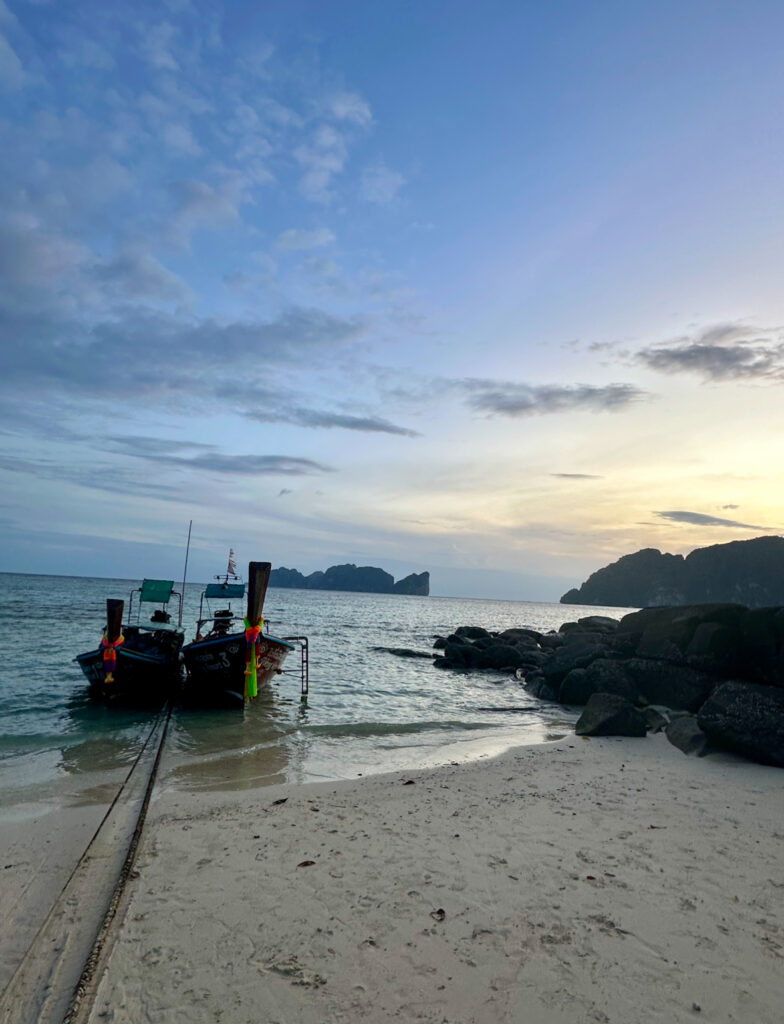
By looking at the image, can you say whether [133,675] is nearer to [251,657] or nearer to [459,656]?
[251,657]

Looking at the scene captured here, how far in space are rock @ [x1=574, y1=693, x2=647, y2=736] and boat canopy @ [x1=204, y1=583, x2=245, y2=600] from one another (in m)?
13.0

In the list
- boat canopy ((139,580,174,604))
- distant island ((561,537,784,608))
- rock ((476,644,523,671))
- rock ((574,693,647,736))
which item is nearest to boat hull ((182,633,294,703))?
boat canopy ((139,580,174,604))

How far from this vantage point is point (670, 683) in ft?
57.0

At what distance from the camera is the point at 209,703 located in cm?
1909

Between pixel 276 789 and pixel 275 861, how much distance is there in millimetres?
3728

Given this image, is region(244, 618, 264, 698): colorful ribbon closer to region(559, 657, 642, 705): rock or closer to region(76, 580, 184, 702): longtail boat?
region(76, 580, 184, 702): longtail boat

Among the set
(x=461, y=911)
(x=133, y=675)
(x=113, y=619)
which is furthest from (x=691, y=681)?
(x=113, y=619)

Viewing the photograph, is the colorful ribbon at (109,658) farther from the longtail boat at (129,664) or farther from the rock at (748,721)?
the rock at (748,721)

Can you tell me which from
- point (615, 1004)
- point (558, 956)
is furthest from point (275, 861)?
point (615, 1004)

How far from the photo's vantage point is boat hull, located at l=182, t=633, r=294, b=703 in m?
18.4

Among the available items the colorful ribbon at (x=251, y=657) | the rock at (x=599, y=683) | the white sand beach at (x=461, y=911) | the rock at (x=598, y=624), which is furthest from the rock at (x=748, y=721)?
the rock at (x=598, y=624)

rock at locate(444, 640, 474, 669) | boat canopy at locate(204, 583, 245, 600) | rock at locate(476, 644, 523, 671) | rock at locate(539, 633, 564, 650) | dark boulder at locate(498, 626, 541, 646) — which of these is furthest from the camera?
dark boulder at locate(498, 626, 541, 646)

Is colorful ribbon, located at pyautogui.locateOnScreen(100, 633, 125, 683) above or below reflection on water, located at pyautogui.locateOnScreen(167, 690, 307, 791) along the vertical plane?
above

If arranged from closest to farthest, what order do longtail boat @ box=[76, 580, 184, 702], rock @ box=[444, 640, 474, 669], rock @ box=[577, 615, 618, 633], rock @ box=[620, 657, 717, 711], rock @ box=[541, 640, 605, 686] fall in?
rock @ box=[620, 657, 717, 711] < longtail boat @ box=[76, 580, 184, 702] < rock @ box=[541, 640, 605, 686] < rock @ box=[444, 640, 474, 669] < rock @ box=[577, 615, 618, 633]
